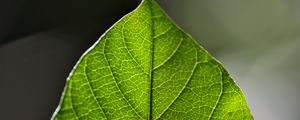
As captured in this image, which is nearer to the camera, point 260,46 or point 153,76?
point 153,76

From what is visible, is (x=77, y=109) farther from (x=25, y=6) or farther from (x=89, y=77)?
(x=25, y=6)

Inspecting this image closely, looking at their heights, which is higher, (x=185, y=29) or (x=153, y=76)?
(x=185, y=29)

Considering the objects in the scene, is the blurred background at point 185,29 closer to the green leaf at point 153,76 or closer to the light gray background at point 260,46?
the light gray background at point 260,46

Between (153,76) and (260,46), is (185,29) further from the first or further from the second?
(153,76)

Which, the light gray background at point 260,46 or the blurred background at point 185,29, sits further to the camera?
the light gray background at point 260,46

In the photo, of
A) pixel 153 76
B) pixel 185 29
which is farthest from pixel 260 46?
pixel 153 76

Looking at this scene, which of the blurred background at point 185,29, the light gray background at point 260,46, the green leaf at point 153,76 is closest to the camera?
the green leaf at point 153,76

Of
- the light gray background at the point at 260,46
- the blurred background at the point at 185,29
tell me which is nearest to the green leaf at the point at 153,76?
the blurred background at the point at 185,29
